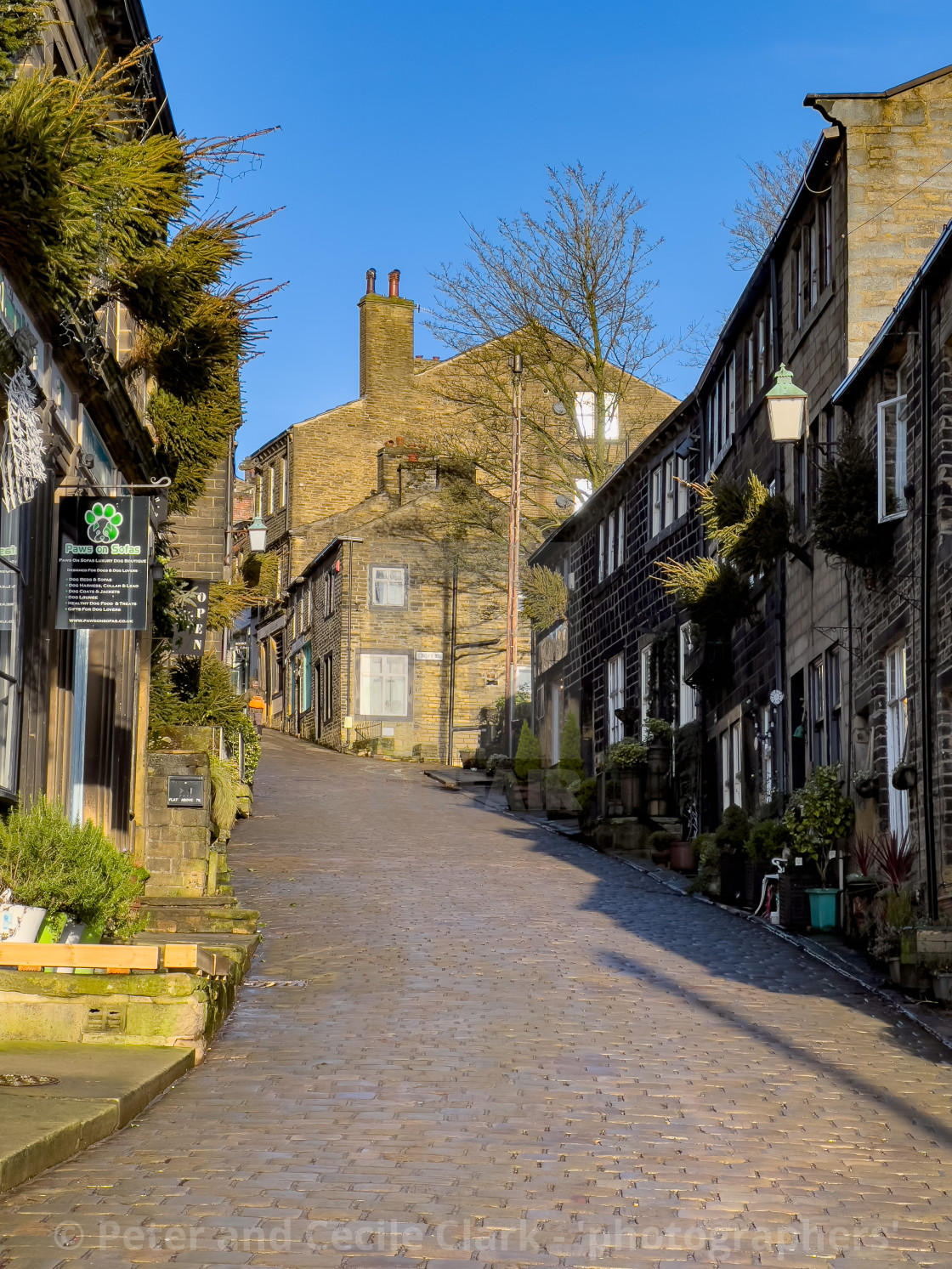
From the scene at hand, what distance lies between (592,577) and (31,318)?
2491 cm

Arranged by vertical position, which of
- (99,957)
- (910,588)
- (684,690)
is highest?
(910,588)

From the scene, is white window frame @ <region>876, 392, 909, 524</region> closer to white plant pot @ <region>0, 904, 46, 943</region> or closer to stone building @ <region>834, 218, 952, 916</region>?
stone building @ <region>834, 218, 952, 916</region>

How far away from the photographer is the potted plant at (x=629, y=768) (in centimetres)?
2680

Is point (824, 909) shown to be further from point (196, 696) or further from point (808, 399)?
point (196, 696)

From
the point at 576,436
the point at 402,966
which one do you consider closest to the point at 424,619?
the point at 576,436

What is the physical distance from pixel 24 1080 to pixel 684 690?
20701 millimetres

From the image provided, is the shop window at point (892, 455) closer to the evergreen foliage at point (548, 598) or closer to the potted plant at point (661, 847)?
the potted plant at point (661, 847)

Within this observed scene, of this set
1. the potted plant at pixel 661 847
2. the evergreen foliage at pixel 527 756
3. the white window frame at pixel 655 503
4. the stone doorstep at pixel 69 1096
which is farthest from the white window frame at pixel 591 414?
the stone doorstep at pixel 69 1096

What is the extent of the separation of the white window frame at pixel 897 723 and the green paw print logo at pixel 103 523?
770cm

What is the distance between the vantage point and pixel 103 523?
12062mm

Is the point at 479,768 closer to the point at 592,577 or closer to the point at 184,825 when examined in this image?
the point at 592,577

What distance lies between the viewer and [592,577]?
116 ft

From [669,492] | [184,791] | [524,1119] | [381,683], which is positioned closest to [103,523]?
[184,791]

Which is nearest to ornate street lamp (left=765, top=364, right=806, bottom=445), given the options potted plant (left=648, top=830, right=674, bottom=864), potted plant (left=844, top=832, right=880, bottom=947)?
potted plant (left=844, top=832, right=880, bottom=947)
